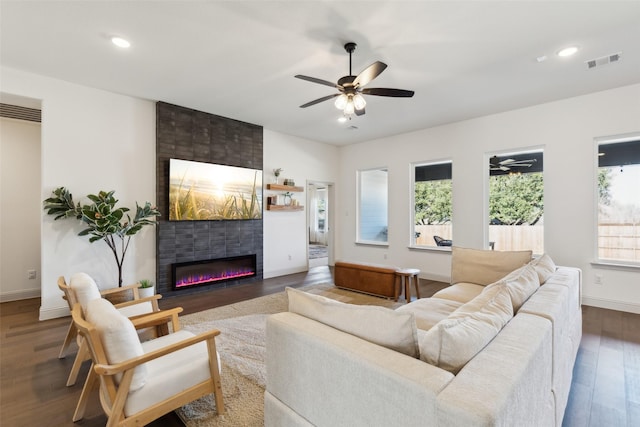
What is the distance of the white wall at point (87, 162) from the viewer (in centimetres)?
379

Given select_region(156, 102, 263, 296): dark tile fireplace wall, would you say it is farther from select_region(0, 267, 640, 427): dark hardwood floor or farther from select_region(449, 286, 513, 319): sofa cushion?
select_region(449, 286, 513, 319): sofa cushion

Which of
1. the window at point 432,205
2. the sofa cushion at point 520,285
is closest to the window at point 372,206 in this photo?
the window at point 432,205

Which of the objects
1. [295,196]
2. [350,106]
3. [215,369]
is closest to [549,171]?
[350,106]

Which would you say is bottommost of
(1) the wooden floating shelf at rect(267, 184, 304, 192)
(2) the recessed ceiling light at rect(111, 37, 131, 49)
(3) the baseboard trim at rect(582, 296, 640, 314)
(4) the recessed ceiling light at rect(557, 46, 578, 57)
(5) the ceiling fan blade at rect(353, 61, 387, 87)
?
(3) the baseboard trim at rect(582, 296, 640, 314)

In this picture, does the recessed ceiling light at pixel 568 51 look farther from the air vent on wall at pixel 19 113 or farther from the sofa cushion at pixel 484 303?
the air vent on wall at pixel 19 113

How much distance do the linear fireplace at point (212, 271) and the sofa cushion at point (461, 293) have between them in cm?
371

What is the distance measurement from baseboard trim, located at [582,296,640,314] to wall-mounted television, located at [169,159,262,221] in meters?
5.57

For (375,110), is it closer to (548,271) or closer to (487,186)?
(487,186)

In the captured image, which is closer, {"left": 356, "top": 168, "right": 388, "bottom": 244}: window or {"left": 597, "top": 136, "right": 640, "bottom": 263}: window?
{"left": 597, "top": 136, "right": 640, "bottom": 263}: window

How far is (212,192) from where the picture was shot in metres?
5.18

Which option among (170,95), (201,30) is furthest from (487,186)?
(170,95)

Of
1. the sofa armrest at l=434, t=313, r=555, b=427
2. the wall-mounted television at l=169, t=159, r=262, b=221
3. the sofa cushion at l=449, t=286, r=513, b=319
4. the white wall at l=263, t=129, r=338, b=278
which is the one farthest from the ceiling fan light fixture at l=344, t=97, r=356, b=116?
the white wall at l=263, t=129, r=338, b=278

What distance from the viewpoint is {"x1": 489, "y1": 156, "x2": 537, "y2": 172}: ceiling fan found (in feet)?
16.2

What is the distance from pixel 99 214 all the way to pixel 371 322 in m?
3.96
